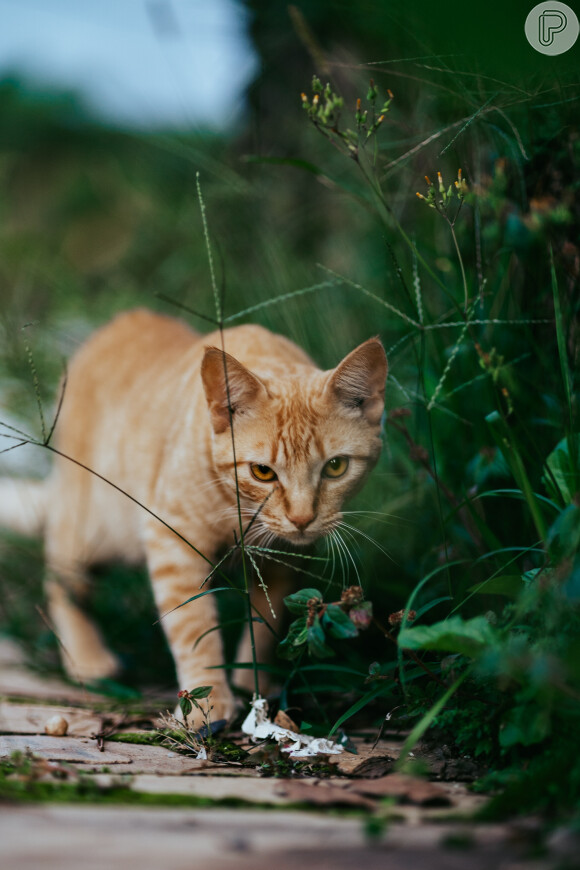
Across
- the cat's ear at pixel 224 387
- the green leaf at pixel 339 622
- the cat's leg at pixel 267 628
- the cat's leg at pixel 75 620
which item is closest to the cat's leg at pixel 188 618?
the cat's leg at pixel 267 628

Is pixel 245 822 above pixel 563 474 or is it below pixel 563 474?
below

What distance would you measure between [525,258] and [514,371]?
0.25m

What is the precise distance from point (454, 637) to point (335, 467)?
615 millimetres

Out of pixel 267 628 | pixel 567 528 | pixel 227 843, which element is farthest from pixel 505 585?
pixel 267 628

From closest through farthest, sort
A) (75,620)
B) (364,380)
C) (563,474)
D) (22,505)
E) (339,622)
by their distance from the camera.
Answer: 1. (339,622)
2. (563,474)
3. (364,380)
4. (75,620)
5. (22,505)

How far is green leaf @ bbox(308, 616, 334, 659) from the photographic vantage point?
1.20 meters

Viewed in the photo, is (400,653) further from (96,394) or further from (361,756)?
(96,394)

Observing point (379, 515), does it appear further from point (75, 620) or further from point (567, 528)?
point (75, 620)

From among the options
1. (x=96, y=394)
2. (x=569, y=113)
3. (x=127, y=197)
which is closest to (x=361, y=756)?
(x=569, y=113)

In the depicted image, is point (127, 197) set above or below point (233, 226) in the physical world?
above

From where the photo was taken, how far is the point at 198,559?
178 cm

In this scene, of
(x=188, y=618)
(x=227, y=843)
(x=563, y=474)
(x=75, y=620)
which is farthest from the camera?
(x=75, y=620)

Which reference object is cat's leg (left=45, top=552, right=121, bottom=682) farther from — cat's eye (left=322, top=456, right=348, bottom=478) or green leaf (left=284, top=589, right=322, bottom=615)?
green leaf (left=284, top=589, right=322, bottom=615)

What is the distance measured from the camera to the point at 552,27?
1.45 m
